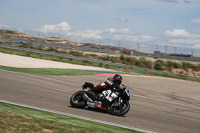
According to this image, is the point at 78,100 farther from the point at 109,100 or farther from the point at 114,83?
the point at 114,83

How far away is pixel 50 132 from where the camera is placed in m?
6.04

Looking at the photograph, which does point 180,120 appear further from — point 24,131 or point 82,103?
point 24,131

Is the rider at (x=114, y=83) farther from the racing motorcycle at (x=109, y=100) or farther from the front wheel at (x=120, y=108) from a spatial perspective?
the front wheel at (x=120, y=108)

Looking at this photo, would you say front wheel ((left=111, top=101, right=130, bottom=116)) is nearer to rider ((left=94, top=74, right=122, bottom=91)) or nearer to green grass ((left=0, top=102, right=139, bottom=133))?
rider ((left=94, top=74, right=122, bottom=91))

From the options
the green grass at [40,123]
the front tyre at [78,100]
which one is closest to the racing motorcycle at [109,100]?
the front tyre at [78,100]

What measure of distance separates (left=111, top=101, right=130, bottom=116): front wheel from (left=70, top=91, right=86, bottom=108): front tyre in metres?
0.97

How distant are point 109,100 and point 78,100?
110 centimetres

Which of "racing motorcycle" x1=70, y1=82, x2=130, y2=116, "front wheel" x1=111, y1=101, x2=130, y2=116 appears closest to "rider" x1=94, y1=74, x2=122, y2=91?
"racing motorcycle" x1=70, y1=82, x2=130, y2=116

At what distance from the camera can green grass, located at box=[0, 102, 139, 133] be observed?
6.12 m

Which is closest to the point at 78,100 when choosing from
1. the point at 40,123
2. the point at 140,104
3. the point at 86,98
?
the point at 86,98

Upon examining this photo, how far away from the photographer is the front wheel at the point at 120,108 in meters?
9.24

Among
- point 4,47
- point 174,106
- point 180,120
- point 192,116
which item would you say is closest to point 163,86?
point 174,106

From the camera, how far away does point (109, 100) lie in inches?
364

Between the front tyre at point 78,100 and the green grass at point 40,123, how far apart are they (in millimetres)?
1598
